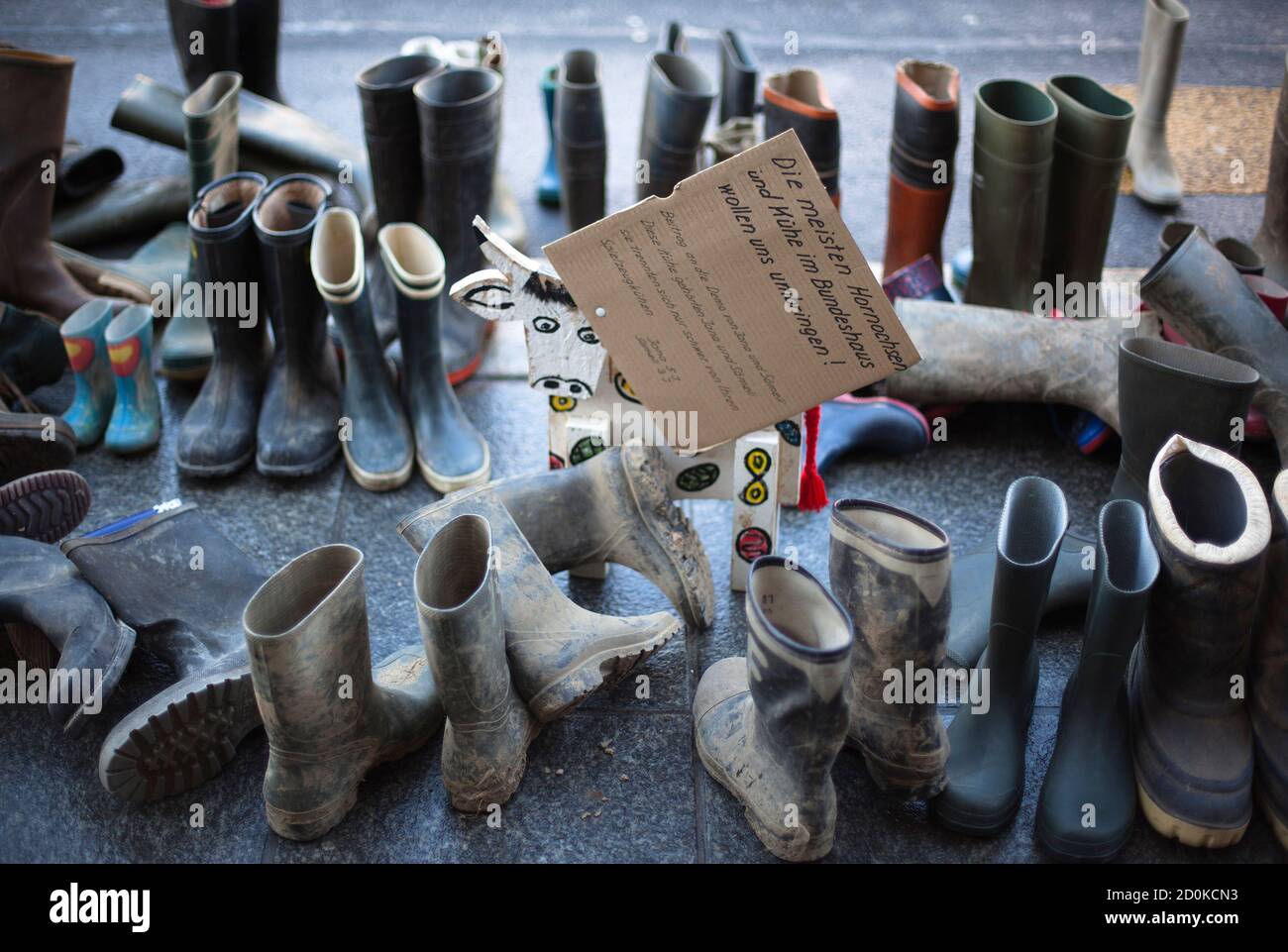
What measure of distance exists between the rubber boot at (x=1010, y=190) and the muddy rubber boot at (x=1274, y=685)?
0.98m

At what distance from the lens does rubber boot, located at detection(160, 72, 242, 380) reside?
2.40 metres

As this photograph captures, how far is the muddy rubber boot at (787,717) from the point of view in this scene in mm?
1318

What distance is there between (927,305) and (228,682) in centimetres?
153

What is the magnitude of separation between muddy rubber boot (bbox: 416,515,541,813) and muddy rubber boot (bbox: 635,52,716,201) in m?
1.21

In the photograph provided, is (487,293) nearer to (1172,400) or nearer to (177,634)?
(177,634)

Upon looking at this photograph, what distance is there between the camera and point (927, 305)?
2336mm

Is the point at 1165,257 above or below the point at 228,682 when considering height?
above

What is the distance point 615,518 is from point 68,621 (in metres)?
0.83

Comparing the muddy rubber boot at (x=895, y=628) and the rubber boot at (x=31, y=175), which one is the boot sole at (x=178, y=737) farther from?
the rubber boot at (x=31, y=175)

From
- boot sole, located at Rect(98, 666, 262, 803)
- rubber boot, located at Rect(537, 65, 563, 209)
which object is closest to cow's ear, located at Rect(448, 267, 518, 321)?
boot sole, located at Rect(98, 666, 262, 803)

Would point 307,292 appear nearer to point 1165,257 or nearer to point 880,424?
point 880,424

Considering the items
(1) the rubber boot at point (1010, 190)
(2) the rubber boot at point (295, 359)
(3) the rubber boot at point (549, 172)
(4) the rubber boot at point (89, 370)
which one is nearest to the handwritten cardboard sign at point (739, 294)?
(2) the rubber boot at point (295, 359)

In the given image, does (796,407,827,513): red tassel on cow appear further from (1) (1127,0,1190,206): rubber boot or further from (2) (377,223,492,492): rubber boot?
(1) (1127,0,1190,206): rubber boot
